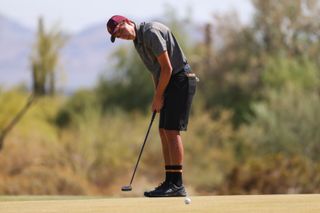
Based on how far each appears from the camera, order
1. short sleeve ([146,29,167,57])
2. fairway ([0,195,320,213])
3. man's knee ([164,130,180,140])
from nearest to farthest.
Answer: fairway ([0,195,320,213])
short sleeve ([146,29,167,57])
man's knee ([164,130,180,140])

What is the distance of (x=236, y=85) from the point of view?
5481cm

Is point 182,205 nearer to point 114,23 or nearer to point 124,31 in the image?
point 124,31

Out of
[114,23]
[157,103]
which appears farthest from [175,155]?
[114,23]

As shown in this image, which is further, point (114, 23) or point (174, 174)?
point (174, 174)

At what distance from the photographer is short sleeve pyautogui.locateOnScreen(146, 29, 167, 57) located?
10.6 m

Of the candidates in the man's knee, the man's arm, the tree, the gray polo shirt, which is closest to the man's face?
the gray polo shirt

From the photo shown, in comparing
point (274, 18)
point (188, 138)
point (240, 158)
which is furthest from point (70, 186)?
point (274, 18)

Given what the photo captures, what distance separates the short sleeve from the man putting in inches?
1.5

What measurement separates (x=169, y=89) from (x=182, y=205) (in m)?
1.59

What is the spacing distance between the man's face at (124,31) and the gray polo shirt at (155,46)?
0.39 feet

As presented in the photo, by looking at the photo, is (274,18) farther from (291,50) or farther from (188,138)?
(188,138)

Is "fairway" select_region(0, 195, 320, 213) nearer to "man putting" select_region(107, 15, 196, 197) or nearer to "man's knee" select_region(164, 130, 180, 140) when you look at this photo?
"man putting" select_region(107, 15, 196, 197)

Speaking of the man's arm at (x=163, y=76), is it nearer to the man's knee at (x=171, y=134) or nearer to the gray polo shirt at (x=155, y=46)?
the gray polo shirt at (x=155, y=46)

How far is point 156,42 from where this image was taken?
10641 millimetres
